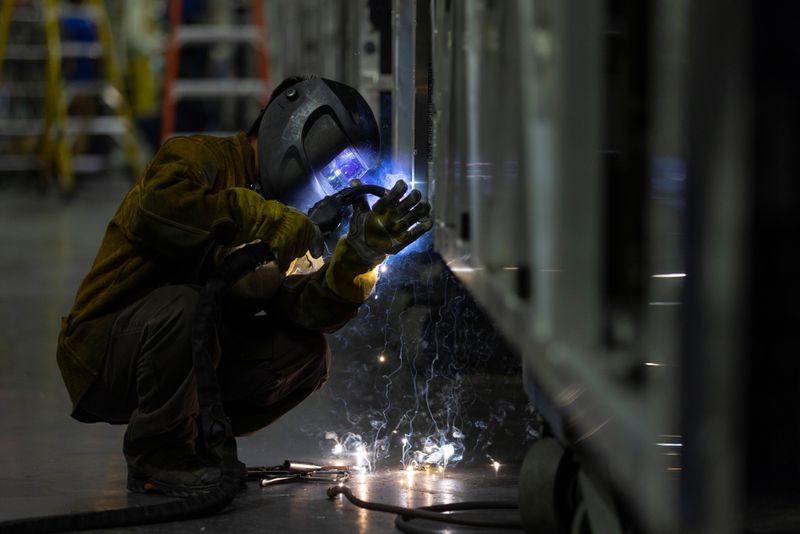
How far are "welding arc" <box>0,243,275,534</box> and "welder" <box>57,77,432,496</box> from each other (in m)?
0.07

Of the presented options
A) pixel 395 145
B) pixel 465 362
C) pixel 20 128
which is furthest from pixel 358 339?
pixel 20 128

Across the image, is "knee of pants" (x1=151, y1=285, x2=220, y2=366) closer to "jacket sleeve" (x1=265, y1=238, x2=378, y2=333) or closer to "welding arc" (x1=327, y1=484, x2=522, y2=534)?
"jacket sleeve" (x1=265, y1=238, x2=378, y2=333)

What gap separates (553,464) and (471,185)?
911 mm

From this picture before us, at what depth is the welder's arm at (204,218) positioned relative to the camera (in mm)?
3002

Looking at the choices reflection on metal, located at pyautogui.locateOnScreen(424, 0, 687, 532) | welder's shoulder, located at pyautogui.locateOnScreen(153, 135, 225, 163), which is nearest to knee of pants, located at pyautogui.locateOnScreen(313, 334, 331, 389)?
welder's shoulder, located at pyautogui.locateOnScreen(153, 135, 225, 163)

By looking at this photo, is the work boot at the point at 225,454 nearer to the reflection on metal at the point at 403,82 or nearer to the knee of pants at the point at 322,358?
the knee of pants at the point at 322,358

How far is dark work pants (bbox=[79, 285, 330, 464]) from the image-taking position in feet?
10.1

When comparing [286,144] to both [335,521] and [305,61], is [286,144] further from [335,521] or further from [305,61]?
[305,61]

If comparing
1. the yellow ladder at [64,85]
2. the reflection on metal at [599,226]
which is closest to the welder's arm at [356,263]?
the reflection on metal at [599,226]

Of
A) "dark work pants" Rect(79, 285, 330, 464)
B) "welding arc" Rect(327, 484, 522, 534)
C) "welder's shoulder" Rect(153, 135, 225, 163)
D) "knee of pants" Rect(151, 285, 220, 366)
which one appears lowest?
"welding arc" Rect(327, 484, 522, 534)

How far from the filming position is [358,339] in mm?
5203

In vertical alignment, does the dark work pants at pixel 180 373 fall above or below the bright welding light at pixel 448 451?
above

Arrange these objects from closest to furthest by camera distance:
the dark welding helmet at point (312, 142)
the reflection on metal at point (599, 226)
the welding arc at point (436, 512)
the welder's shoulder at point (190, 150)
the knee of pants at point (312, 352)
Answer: the reflection on metal at point (599, 226), the welding arc at point (436, 512), the welder's shoulder at point (190, 150), the dark welding helmet at point (312, 142), the knee of pants at point (312, 352)

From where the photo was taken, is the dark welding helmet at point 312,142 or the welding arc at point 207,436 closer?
the welding arc at point 207,436
